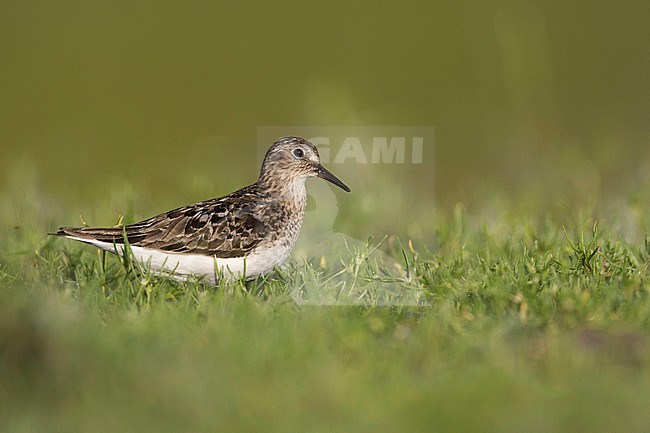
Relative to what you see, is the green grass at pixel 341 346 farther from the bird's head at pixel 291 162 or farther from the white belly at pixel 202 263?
the bird's head at pixel 291 162

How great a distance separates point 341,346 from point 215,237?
1826mm

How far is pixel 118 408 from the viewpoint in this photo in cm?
467

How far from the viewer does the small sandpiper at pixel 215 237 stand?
6.91 metres

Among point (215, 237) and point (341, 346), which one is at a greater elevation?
point (215, 237)

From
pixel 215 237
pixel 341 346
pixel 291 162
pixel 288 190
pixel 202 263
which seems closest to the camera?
pixel 341 346

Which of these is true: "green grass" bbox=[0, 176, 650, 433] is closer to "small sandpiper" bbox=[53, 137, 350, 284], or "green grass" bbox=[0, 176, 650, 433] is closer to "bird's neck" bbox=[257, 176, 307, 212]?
"small sandpiper" bbox=[53, 137, 350, 284]

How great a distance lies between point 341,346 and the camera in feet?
17.9

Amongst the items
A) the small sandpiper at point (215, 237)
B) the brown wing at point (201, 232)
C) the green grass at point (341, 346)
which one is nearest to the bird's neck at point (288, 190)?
the small sandpiper at point (215, 237)

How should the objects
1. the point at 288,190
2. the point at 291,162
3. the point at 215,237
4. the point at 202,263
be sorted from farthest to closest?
the point at 291,162, the point at 288,190, the point at 215,237, the point at 202,263

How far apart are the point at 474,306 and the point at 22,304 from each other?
8.10 feet

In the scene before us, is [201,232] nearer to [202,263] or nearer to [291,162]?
[202,263]

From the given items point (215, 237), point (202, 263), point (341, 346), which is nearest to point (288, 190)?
point (215, 237)

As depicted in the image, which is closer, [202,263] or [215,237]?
[202,263]

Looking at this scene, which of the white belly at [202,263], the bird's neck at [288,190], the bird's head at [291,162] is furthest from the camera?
the bird's head at [291,162]
